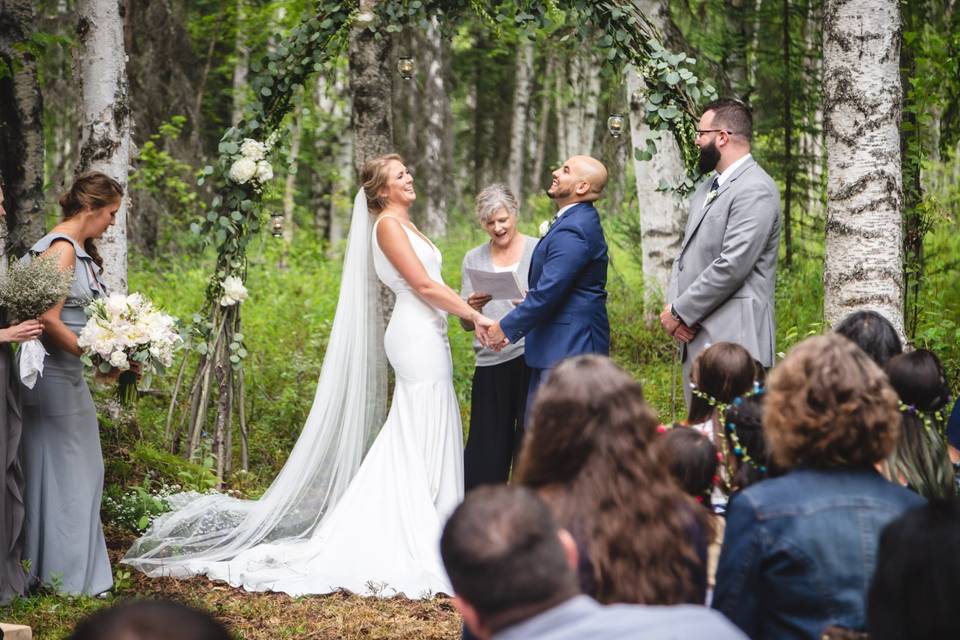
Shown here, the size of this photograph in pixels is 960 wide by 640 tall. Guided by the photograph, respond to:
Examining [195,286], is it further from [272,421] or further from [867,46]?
[867,46]

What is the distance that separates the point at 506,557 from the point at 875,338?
237cm

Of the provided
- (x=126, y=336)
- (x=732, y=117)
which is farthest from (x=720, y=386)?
(x=126, y=336)

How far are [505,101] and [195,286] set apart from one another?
14309mm

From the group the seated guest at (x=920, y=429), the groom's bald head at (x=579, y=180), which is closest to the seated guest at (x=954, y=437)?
the seated guest at (x=920, y=429)

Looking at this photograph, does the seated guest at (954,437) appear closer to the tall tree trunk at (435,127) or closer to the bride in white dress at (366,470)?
the bride in white dress at (366,470)

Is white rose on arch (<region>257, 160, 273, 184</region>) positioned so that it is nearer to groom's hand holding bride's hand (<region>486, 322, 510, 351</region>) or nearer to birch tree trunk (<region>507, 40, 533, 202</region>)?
groom's hand holding bride's hand (<region>486, 322, 510, 351</region>)

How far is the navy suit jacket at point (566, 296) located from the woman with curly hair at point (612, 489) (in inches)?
117

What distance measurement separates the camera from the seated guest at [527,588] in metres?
1.75

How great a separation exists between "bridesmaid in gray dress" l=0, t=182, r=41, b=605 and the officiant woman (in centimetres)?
260

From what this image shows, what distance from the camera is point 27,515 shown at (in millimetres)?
5156

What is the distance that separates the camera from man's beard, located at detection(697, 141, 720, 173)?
520 centimetres

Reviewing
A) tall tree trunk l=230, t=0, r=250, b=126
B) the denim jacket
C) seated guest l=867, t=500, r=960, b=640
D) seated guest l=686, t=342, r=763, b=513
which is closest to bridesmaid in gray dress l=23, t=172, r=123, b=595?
seated guest l=686, t=342, r=763, b=513

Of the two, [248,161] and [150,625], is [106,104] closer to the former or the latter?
[248,161]

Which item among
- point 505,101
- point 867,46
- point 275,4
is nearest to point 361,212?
point 867,46
